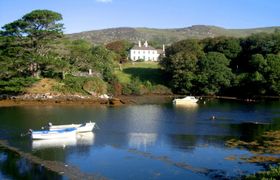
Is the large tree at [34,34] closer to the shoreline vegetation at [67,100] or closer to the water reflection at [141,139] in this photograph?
the shoreline vegetation at [67,100]

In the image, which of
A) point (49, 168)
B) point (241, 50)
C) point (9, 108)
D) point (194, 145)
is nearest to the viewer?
point (49, 168)

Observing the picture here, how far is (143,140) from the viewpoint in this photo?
158 ft

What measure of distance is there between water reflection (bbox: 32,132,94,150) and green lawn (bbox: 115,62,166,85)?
57.6 m

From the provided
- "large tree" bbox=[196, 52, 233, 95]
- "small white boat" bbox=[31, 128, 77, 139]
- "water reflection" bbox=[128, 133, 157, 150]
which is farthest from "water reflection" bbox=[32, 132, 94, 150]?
"large tree" bbox=[196, 52, 233, 95]

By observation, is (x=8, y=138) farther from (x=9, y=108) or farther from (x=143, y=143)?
(x=9, y=108)

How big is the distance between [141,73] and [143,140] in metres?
68.7

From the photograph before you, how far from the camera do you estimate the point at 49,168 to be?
36.4 metres

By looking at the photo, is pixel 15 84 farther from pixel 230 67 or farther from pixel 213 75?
pixel 230 67

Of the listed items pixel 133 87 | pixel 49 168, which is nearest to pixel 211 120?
pixel 49 168

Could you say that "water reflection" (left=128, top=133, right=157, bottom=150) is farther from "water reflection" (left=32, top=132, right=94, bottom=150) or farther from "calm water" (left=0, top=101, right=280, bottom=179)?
"water reflection" (left=32, top=132, right=94, bottom=150)

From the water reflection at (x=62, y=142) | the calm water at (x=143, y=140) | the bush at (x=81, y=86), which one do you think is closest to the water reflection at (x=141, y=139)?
the calm water at (x=143, y=140)

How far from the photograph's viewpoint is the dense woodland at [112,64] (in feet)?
296

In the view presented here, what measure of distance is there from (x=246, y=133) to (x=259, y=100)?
40.3 metres

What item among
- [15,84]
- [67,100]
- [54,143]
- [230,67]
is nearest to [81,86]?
[67,100]
